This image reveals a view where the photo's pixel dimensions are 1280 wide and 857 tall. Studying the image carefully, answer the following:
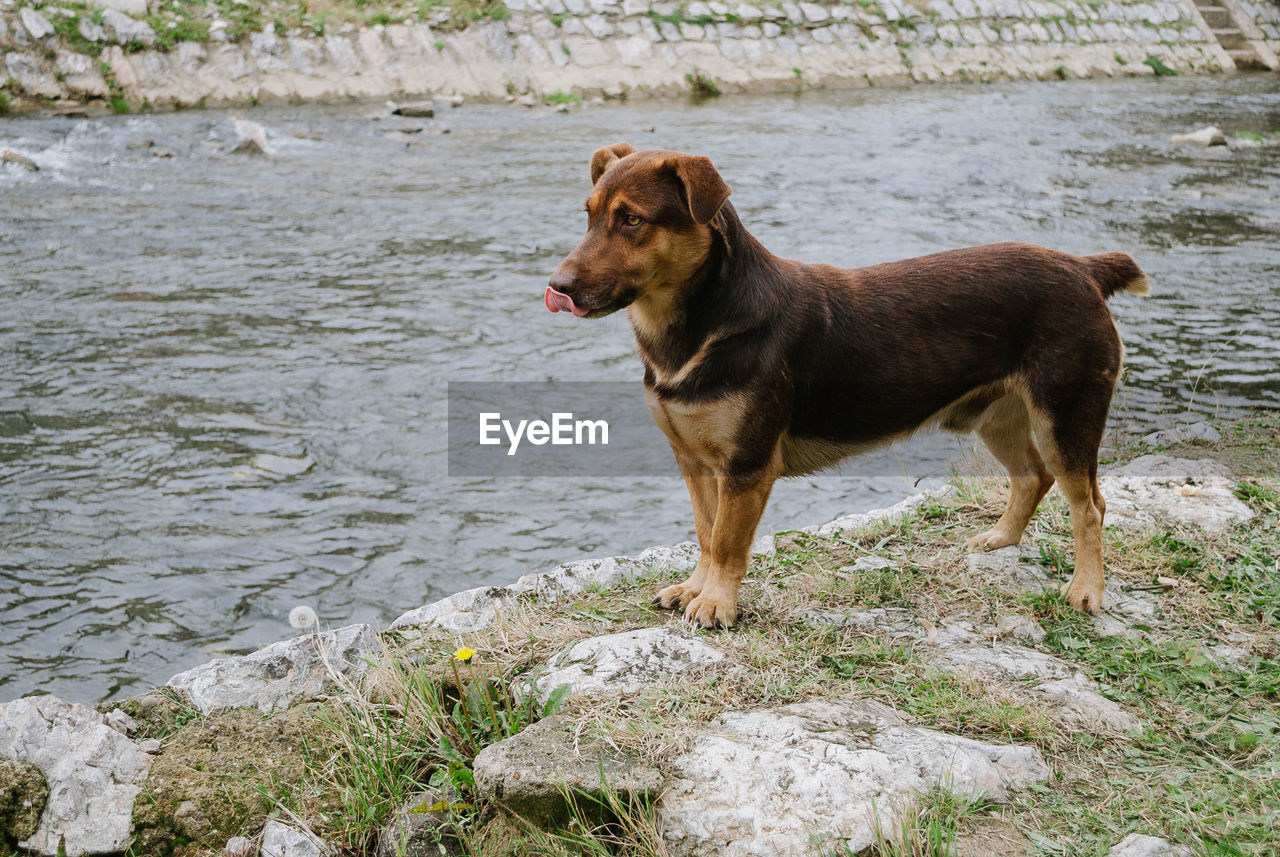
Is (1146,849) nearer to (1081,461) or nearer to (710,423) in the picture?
(1081,461)

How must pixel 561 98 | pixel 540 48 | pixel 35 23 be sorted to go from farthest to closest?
pixel 540 48 → pixel 561 98 → pixel 35 23

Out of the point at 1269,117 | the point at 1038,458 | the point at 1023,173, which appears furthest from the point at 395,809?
the point at 1269,117

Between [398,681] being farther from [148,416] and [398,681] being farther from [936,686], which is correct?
[148,416]

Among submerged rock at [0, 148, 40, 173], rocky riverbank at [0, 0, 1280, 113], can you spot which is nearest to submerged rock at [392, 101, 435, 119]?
rocky riverbank at [0, 0, 1280, 113]

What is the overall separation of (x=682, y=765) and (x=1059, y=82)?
992 inches

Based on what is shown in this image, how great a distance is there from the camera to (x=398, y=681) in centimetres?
390

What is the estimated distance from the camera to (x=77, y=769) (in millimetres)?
3639

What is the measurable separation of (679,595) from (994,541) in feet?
5.12

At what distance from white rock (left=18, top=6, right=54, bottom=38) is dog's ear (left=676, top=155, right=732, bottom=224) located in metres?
16.8

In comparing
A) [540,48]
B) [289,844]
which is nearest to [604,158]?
[289,844]

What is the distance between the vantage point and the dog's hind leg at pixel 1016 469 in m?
4.84

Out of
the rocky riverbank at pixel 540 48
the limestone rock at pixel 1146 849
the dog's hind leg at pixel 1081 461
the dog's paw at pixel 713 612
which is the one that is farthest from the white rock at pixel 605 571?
the rocky riverbank at pixel 540 48

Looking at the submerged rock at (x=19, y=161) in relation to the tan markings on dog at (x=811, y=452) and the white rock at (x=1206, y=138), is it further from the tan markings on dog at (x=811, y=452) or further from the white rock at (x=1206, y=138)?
the white rock at (x=1206, y=138)

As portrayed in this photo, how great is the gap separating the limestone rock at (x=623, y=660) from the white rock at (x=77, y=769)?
1.40 meters
